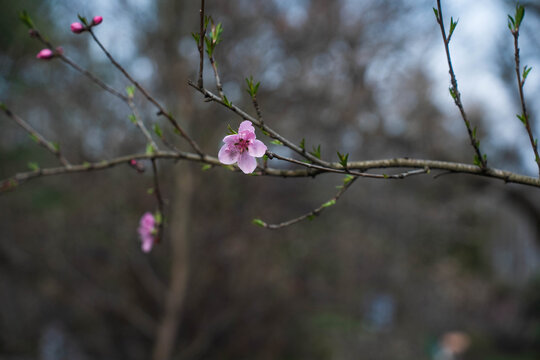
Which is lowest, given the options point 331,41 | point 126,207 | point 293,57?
point 126,207

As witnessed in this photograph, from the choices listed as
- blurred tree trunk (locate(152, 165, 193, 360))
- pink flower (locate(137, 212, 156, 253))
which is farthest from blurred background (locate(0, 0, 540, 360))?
pink flower (locate(137, 212, 156, 253))

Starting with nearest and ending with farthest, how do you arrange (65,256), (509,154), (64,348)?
1. (65,256)
2. (64,348)
3. (509,154)

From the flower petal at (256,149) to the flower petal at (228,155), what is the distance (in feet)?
0.18

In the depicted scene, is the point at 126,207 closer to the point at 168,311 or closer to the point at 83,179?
the point at 83,179

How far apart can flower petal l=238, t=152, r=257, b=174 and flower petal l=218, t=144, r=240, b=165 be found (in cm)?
2

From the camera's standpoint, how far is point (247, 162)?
2.97 ft

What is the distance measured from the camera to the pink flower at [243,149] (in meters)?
0.88

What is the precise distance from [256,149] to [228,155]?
81 millimetres

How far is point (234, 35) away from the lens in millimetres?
4918

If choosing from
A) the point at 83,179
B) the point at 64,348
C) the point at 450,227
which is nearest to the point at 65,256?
the point at 83,179

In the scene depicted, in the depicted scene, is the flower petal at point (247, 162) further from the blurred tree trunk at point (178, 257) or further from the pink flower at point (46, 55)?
A: the blurred tree trunk at point (178, 257)

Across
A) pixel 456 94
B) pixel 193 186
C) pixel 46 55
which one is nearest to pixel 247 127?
pixel 456 94

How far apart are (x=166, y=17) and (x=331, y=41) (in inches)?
97.3

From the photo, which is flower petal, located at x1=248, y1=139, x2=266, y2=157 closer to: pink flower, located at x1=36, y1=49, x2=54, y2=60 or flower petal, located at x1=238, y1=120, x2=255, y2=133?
flower petal, located at x1=238, y1=120, x2=255, y2=133
